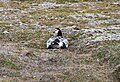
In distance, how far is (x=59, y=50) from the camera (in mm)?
24297

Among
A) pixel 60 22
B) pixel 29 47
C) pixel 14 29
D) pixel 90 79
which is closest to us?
pixel 90 79

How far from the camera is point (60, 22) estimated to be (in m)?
35.9

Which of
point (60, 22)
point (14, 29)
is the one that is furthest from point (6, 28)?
point (60, 22)

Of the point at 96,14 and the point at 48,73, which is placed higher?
the point at 48,73

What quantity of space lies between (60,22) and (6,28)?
5796 millimetres

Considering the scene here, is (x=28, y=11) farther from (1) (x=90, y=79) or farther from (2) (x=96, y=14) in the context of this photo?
(1) (x=90, y=79)

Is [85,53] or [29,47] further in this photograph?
[29,47]

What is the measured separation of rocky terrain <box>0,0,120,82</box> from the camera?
1812 cm

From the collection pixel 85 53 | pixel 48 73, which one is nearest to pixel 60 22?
pixel 85 53

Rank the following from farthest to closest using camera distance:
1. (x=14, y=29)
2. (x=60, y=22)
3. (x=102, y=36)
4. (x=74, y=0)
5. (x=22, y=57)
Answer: (x=74, y=0), (x=60, y=22), (x=14, y=29), (x=102, y=36), (x=22, y=57)

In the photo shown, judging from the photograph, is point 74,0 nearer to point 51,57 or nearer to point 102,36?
point 102,36

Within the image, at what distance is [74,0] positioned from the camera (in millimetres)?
54250

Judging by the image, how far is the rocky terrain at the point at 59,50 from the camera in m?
18.1

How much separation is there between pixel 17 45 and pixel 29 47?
2.38ft
